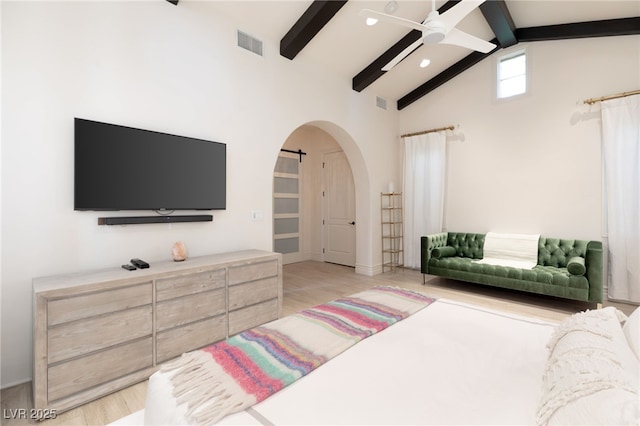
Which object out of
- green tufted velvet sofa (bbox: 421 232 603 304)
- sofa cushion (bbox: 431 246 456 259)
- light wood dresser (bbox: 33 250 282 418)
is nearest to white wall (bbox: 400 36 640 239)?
green tufted velvet sofa (bbox: 421 232 603 304)

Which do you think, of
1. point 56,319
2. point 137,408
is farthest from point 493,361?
point 56,319

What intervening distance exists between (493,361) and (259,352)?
984 mm

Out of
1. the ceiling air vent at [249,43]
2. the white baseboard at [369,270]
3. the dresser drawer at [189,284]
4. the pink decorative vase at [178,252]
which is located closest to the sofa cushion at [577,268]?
the white baseboard at [369,270]

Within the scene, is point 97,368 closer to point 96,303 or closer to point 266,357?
point 96,303

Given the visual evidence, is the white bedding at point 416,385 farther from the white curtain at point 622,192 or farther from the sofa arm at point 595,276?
the white curtain at point 622,192

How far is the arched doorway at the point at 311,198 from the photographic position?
6.12m

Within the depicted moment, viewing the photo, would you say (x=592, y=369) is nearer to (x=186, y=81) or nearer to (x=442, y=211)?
(x=186, y=81)

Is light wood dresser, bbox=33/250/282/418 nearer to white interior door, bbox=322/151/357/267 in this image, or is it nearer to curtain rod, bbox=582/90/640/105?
white interior door, bbox=322/151/357/267

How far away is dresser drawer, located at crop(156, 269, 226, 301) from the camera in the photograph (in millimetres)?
2260

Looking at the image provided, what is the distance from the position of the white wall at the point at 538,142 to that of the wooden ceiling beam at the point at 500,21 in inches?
16.4

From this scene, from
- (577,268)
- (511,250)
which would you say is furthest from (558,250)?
(577,268)

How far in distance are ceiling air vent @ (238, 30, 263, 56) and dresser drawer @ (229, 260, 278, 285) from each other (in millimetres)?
2472

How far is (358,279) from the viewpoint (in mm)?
4934

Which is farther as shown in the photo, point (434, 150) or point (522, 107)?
point (434, 150)
